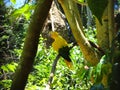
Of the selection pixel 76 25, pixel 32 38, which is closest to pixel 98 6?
pixel 32 38

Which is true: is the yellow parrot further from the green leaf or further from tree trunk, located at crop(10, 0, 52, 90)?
the green leaf

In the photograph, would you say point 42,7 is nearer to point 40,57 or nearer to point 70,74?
point 70,74

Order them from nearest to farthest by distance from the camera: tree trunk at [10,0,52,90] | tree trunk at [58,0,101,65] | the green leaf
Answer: the green leaf → tree trunk at [10,0,52,90] → tree trunk at [58,0,101,65]

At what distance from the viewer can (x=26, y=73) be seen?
0.37 meters

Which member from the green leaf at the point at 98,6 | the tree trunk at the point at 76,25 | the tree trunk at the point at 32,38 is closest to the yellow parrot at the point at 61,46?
the tree trunk at the point at 76,25

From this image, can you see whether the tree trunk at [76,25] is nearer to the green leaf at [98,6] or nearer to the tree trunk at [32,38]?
the tree trunk at [32,38]

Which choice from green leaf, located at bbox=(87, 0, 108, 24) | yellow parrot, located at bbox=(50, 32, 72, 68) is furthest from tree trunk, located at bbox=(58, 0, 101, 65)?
green leaf, located at bbox=(87, 0, 108, 24)

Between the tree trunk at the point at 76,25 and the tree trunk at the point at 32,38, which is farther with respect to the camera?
the tree trunk at the point at 76,25

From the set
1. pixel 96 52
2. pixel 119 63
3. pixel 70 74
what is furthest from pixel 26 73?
pixel 70 74

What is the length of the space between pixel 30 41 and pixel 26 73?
36mm

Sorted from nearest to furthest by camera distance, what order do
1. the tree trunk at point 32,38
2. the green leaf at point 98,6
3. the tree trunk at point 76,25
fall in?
the green leaf at point 98,6
the tree trunk at point 32,38
the tree trunk at point 76,25

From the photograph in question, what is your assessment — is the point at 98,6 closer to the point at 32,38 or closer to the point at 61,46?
the point at 32,38

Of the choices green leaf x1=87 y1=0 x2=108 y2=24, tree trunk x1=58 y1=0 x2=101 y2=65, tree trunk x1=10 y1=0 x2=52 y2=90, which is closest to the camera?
green leaf x1=87 y1=0 x2=108 y2=24

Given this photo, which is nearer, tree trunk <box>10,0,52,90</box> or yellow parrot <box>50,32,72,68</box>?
→ tree trunk <box>10,0,52,90</box>
